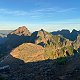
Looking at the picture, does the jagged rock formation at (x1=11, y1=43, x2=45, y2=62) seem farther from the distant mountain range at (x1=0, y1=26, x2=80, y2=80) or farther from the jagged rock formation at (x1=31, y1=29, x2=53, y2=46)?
the jagged rock formation at (x1=31, y1=29, x2=53, y2=46)

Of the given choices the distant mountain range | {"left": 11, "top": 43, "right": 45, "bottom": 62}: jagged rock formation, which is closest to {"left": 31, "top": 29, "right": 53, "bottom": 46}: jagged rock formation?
the distant mountain range

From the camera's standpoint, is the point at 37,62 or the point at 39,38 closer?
the point at 37,62

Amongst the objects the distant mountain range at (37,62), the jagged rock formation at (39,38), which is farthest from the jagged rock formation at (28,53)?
the jagged rock formation at (39,38)

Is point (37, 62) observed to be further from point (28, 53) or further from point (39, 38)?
point (39, 38)

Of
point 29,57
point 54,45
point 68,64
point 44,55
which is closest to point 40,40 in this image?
point 54,45

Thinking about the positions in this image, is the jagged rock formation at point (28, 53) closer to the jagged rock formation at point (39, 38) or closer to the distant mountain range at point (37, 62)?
the distant mountain range at point (37, 62)

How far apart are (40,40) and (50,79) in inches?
4542

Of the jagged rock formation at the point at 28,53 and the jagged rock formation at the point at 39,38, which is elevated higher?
the jagged rock formation at the point at 39,38

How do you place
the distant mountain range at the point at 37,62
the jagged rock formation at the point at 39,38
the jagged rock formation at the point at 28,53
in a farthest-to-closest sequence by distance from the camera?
the jagged rock formation at the point at 39,38 < the jagged rock formation at the point at 28,53 < the distant mountain range at the point at 37,62

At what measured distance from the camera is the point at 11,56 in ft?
399

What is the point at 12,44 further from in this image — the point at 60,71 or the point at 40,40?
the point at 60,71

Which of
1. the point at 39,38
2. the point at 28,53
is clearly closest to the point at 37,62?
the point at 28,53

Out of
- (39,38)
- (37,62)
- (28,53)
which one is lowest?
(37,62)

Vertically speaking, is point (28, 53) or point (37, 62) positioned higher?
point (28, 53)
